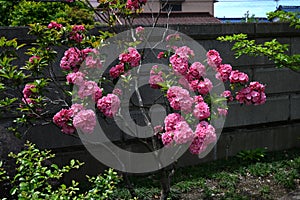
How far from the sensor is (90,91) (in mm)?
3564

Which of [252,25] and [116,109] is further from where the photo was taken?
[252,25]

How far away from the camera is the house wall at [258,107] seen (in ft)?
17.9

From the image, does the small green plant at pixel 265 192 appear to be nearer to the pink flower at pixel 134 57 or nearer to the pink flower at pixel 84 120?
the pink flower at pixel 134 57

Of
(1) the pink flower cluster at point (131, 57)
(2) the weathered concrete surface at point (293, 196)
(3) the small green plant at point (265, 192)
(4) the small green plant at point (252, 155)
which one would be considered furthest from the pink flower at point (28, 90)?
(4) the small green plant at point (252, 155)

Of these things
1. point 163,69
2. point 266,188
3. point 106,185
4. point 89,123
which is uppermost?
point 163,69

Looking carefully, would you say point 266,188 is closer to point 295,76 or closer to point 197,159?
point 197,159

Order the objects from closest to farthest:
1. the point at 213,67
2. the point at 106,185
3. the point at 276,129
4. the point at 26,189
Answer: the point at 26,189 → the point at 106,185 → the point at 213,67 → the point at 276,129

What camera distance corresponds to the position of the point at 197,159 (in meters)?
5.60

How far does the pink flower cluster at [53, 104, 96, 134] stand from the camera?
3367 mm


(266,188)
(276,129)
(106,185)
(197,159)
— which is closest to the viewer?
(106,185)

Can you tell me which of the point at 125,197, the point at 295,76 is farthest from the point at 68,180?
the point at 295,76

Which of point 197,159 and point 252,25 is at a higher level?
point 252,25

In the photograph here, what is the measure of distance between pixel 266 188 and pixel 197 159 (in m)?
1.08

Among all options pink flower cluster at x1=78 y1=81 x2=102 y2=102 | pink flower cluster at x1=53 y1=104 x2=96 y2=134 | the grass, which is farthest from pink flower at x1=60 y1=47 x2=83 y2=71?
the grass
